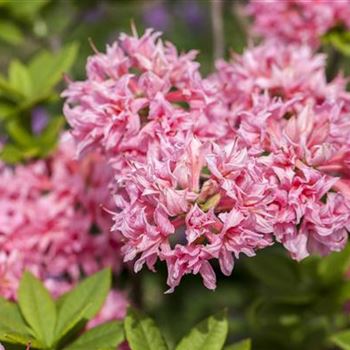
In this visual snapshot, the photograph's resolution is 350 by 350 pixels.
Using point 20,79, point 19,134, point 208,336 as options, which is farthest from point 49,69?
point 208,336

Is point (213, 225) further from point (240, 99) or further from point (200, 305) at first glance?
point (200, 305)

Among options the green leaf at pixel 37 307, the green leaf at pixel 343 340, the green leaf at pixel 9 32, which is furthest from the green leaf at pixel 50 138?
the green leaf at pixel 343 340

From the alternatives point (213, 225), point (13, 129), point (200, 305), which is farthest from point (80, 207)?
point (200, 305)

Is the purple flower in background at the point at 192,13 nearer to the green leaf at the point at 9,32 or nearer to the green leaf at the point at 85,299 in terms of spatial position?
the green leaf at the point at 9,32

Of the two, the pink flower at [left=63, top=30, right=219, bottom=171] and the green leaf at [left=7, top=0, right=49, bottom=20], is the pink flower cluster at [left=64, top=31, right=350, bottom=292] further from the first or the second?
the green leaf at [left=7, top=0, right=49, bottom=20]

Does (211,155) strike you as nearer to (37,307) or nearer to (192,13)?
(37,307)

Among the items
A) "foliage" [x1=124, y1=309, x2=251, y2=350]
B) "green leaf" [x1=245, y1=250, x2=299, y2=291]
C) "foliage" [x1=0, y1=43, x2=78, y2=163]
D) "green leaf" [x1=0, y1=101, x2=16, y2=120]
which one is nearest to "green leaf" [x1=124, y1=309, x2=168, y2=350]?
"foliage" [x1=124, y1=309, x2=251, y2=350]

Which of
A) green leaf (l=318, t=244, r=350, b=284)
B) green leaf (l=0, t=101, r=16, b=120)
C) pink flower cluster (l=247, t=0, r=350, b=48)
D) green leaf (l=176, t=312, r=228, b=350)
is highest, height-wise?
green leaf (l=0, t=101, r=16, b=120)
